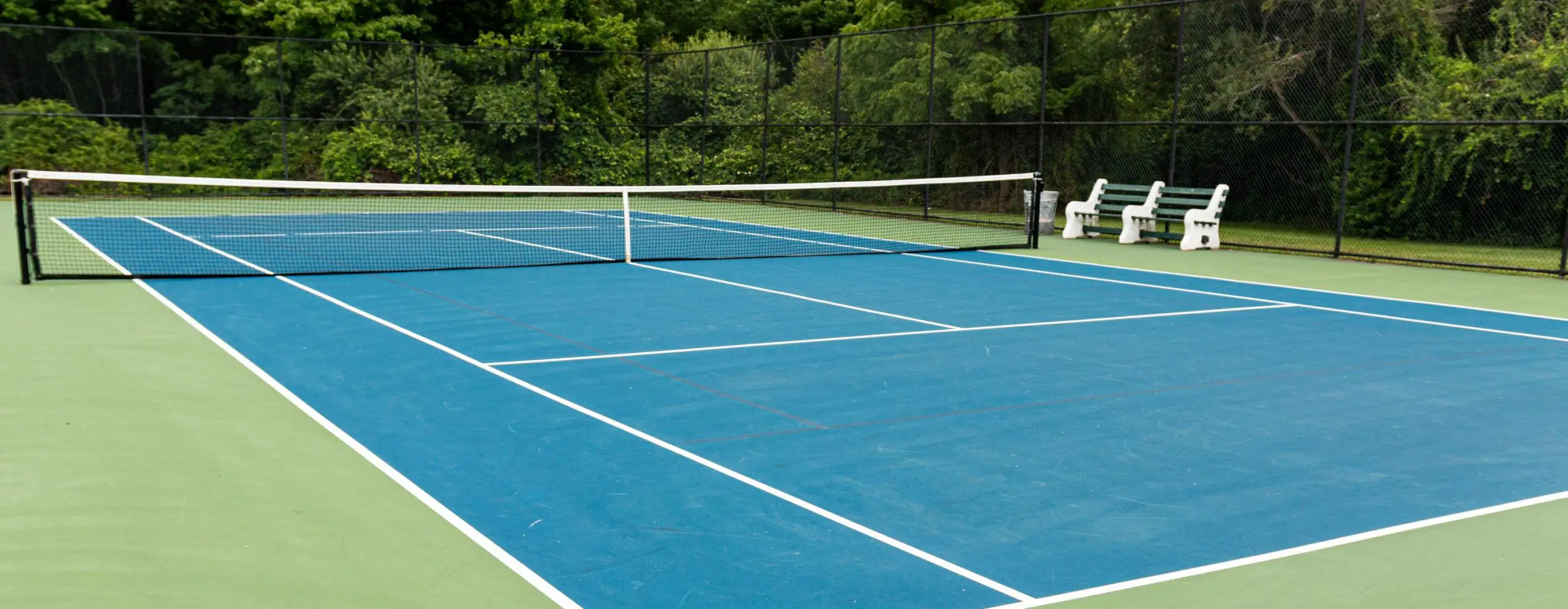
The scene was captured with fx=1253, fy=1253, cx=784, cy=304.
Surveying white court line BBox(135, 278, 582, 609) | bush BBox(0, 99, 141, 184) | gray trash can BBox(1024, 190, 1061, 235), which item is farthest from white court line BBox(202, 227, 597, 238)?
bush BBox(0, 99, 141, 184)

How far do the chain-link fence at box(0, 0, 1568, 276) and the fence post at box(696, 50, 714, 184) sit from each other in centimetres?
10

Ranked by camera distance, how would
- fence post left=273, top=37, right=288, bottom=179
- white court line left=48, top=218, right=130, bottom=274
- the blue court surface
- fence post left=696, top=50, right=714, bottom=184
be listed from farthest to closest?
fence post left=696, top=50, right=714, bottom=184 < fence post left=273, top=37, right=288, bottom=179 < white court line left=48, top=218, right=130, bottom=274 < the blue court surface

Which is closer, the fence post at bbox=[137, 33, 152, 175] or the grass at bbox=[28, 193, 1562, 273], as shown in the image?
the grass at bbox=[28, 193, 1562, 273]

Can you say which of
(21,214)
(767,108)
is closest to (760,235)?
(767,108)

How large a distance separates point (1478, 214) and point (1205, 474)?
52.8ft

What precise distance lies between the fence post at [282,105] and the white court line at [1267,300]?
1556cm

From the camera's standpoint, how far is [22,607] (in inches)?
151

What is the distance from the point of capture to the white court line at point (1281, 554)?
13.4ft

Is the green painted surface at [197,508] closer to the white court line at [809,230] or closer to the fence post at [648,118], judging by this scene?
the white court line at [809,230]

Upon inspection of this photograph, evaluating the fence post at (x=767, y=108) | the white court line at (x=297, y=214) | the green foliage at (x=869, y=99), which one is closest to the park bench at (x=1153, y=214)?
Answer: the green foliage at (x=869, y=99)

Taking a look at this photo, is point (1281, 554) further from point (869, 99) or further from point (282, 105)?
point (282, 105)

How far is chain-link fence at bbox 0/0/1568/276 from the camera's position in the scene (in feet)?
59.5

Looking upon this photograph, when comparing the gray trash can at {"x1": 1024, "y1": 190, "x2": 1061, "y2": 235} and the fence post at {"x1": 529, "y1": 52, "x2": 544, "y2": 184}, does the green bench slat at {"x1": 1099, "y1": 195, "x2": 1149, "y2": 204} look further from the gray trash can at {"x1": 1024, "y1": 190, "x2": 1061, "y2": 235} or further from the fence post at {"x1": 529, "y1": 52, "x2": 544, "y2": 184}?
the fence post at {"x1": 529, "y1": 52, "x2": 544, "y2": 184}

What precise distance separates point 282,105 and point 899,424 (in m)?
22.1
